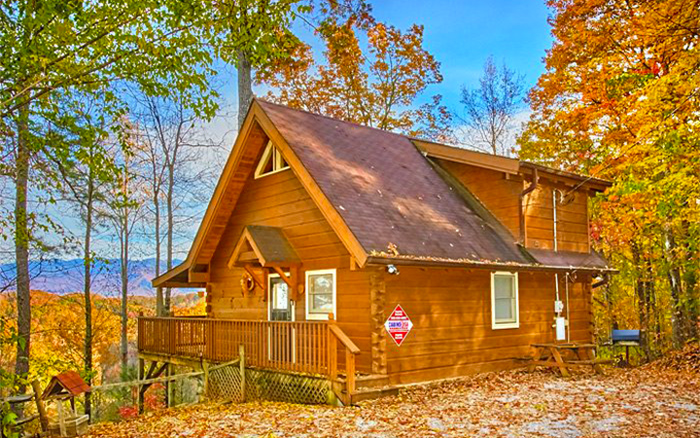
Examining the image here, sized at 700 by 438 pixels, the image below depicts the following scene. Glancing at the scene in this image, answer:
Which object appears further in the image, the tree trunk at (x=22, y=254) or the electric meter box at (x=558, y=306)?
the electric meter box at (x=558, y=306)

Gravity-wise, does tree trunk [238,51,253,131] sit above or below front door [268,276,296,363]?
above

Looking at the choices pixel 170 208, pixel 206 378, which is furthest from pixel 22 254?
pixel 170 208

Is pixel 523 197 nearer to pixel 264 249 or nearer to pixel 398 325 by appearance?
pixel 398 325

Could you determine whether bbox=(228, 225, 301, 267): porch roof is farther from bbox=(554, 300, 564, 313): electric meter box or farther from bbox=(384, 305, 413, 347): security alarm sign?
bbox=(554, 300, 564, 313): electric meter box

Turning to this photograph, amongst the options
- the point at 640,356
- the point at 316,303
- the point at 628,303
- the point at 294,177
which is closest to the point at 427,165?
the point at 294,177

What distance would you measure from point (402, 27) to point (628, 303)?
1653 centimetres

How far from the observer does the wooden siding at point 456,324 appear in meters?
13.4

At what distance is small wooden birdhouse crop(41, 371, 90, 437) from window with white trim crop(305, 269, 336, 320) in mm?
5422

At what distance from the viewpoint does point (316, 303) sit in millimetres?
14797

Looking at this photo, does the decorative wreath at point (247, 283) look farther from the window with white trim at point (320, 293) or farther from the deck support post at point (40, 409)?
the deck support post at point (40, 409)

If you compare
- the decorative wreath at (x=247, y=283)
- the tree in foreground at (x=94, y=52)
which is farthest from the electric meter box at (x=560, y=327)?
the tree in foreground at (x=94, y=52)

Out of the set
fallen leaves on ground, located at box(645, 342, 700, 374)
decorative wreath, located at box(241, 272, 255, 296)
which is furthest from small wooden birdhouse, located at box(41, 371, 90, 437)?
fallen leaves on ground, located at box(645, 342, 700, 374)

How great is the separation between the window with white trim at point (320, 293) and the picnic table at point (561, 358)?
5227mm

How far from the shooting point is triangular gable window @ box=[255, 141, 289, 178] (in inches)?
641
